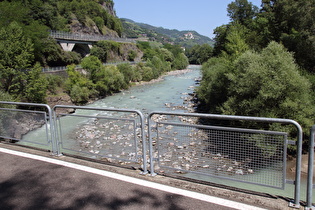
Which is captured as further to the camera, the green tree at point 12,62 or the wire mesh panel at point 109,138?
the green tree at point 12,62

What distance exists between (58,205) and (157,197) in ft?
4.99

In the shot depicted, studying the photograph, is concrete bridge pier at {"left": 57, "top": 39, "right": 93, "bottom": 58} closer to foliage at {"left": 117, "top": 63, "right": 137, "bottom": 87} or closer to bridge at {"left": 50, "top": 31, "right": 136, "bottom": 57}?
bridge at {"left": 50, "top": 31, "right": 136, "bottom": 57}

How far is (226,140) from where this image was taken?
4453mm

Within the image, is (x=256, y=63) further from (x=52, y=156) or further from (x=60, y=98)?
(x=60, y=98)

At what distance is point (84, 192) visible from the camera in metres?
4.25

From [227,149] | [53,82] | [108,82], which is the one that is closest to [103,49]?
[108,82]

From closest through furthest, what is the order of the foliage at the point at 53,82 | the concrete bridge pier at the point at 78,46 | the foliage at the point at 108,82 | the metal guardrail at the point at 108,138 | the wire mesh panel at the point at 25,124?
the metal guardrail at the point at 108,138 < the wire mesh panel at the point at 25,124 < the foliage at the point at 53,82 < the foliage at the point at 108,82 < the concrete bridge pier at the point at 78,46

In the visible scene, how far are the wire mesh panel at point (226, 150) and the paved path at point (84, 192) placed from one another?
2.39ft

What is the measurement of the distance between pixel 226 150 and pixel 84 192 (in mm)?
2538

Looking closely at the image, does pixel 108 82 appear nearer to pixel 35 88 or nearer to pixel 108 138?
pixel 35 88

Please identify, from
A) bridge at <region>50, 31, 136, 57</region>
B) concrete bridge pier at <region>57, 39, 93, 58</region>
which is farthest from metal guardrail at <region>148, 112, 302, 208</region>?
concrete bridge pier at <region>57, 39, 93, 58</region>

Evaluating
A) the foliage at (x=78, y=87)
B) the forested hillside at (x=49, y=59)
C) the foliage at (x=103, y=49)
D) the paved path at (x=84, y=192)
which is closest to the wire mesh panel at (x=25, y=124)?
the paved path at (x=84, y=192)

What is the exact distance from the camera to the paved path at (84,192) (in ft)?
12.6

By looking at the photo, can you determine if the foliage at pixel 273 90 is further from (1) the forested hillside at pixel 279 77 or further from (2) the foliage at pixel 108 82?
(2) the foliage at pixel 108 82
